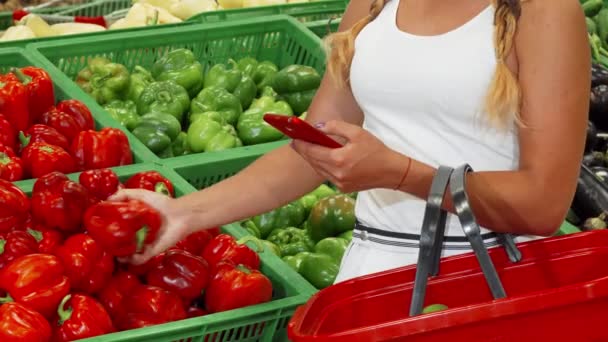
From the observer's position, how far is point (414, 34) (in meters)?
2.47

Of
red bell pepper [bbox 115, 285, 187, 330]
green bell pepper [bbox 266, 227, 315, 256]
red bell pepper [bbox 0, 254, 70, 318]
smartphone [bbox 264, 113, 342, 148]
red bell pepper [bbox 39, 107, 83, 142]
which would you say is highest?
smartphone [bbox 264, 113, 342, 148]

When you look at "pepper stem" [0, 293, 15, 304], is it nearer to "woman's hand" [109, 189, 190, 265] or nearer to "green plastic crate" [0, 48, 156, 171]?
"woman's hand" [109, 189, 190, 265]

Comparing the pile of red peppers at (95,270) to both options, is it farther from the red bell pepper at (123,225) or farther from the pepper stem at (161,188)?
the pepper stem at (161,188)

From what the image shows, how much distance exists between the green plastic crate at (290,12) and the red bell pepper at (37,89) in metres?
1.27

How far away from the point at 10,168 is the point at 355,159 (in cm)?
178

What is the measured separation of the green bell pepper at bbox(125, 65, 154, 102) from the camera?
15.8ft

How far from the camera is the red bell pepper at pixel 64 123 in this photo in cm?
395

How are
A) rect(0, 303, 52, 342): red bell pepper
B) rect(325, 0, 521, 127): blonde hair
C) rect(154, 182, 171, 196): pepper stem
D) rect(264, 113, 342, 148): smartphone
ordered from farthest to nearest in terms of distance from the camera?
rect(154, 182, 171, 196): pepper stem < rect(0, 303, 52, 342): red bell pepper < rect(325, 0, 521, 127): blonde hair < rect(264, 113, 342, 148): smartphone

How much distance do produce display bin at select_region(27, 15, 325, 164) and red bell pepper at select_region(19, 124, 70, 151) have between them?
88cm

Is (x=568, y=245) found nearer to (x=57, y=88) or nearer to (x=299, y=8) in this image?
(x=57, y=88)

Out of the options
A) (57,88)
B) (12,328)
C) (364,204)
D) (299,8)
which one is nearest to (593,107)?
(299,8)

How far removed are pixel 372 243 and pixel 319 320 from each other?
0.42m

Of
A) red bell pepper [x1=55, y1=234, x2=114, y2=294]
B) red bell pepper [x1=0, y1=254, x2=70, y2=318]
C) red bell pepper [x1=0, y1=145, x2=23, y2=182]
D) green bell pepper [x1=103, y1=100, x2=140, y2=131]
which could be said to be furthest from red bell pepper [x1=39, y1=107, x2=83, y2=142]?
red bell pepper [x1=0, y1=254, x2=70, y2=318]

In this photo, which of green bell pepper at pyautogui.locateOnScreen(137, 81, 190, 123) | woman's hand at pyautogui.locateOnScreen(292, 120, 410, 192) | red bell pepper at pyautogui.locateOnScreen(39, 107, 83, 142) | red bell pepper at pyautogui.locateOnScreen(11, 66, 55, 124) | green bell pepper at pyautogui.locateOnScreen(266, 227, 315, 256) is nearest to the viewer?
woman's hand at pyautogui.locateOnScreen(292, 120, 410, 192)
